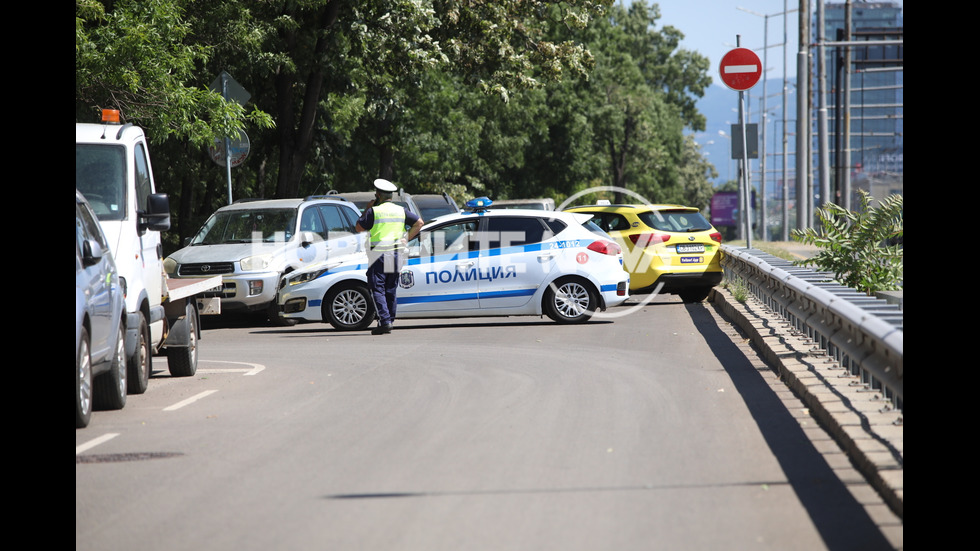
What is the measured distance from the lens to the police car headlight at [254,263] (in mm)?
17188

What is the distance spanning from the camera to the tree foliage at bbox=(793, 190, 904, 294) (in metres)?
13.2

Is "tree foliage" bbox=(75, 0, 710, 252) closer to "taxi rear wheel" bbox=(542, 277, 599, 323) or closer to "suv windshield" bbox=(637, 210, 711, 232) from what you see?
"taxi rear wheel" bbox=(542, 277, 599, 323)

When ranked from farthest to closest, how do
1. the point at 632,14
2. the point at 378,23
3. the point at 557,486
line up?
1. the point at 632,14
2. the point at 378,23
3. the point at 557,486

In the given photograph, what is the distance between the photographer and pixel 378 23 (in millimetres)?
23359

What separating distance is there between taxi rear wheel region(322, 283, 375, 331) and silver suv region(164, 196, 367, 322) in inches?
55.3

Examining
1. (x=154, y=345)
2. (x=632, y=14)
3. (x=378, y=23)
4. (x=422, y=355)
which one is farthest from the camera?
(x=632, y=14)

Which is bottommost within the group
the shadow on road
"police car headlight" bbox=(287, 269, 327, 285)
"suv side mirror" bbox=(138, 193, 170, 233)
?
the shadow on road

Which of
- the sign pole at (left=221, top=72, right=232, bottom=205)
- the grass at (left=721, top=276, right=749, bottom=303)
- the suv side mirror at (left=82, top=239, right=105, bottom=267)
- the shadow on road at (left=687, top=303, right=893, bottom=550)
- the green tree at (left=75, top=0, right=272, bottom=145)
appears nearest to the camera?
the shadow on road at (left=687, top=303, right=893, bottom=550)

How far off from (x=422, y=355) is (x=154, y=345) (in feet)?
9.65

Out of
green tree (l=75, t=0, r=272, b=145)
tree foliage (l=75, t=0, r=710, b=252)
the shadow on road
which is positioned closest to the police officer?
green tree (l=75, t=0, r=272, b=145)

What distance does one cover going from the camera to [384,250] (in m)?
15.3

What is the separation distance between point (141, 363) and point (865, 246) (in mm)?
7649
